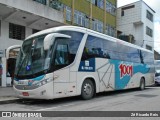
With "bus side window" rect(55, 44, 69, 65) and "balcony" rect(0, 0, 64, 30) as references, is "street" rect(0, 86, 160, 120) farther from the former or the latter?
"balcony" rect(0, 0, 64, 30)

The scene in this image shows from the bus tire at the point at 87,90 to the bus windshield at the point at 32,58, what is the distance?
2.67 m

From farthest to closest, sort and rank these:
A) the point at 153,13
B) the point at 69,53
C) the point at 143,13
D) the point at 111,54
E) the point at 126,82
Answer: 1. the point at 153,13
2. the point at 143,13
3. the point at 126,82
4. the point at 111,54
5. the point at 69,53

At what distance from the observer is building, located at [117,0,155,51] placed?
45.7m

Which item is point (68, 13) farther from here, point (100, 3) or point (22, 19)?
point (100, 3)

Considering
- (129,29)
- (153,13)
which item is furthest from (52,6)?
(153,13)

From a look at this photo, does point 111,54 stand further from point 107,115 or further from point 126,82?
point 107,115

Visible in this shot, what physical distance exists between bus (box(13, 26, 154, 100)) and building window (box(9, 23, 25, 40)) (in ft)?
27.0

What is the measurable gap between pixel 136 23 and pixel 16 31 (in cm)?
3049

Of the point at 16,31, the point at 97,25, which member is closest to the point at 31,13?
the point at 16,31

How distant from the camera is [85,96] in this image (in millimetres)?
12727

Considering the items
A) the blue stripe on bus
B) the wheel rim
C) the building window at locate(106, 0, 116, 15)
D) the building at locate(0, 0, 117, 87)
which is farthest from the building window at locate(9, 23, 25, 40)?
the building window at locate(106, 0, 116, 15)

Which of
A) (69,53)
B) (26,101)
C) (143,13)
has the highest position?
(143,13)

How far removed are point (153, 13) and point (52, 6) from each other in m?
33.7

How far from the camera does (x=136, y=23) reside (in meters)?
46.8
